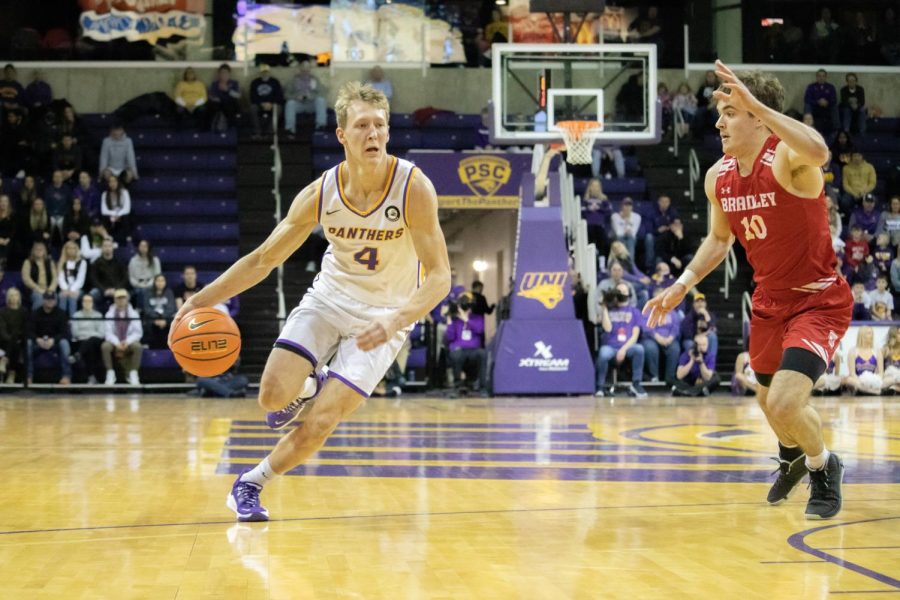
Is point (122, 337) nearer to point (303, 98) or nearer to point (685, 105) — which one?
point (303, 98)

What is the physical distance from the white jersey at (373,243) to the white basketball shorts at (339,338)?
6cm

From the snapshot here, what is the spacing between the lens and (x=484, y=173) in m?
19.1

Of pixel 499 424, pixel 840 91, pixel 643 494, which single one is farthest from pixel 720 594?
pixel 840 91

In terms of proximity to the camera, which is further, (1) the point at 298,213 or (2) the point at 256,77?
(2) the point at 256,77

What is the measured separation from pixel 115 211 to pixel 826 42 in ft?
45.1

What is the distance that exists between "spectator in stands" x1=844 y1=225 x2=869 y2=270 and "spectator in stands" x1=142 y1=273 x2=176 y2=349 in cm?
995

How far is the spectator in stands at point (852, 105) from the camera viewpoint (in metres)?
21.4

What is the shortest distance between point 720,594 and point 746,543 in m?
1.05

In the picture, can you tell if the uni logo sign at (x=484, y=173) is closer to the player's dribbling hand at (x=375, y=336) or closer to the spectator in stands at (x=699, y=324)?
the spectator in stands at (x=699, y=324)

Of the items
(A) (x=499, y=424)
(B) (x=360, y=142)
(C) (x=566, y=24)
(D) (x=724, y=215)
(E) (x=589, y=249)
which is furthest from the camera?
(E) (x=589, y=249)

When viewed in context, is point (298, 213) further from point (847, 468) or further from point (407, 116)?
point (407, 116)

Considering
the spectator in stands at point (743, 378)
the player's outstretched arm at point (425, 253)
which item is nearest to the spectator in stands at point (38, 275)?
the spectator in stands at point (743, 378)

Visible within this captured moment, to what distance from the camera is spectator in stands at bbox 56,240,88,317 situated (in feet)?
54.6

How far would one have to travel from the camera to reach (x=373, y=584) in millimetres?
4332
